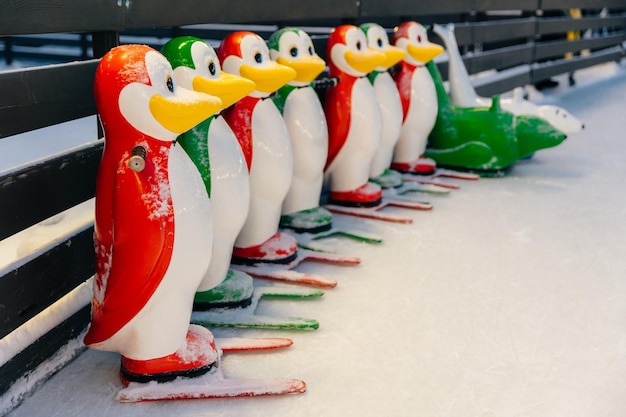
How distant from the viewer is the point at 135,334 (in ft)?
4.55

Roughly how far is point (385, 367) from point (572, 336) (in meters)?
0.47

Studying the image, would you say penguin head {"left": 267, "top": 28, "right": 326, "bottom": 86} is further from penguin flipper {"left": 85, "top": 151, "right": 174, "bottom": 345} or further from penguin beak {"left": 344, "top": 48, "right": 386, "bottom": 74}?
penguin flipper {"left": 85, "top": 151, "right": 174, "bottom": 345}

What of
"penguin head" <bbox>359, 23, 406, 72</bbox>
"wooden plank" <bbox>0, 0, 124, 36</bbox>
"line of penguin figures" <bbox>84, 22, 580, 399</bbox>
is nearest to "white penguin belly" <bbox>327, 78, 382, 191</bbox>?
"line of penguin figures" <bbox>84, 22, 580, 399</bbox>

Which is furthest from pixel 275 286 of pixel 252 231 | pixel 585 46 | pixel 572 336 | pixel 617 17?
pixel 617 17

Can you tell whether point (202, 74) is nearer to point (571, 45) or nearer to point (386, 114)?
point (386, 114)

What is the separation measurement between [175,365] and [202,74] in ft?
1.98

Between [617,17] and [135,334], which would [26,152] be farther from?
[617,17]

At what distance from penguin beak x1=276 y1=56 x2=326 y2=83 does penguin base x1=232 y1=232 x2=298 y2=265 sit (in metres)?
0.47

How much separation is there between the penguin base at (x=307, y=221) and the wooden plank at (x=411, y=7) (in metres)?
1.05

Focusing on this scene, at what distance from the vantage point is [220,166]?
1.64 metres

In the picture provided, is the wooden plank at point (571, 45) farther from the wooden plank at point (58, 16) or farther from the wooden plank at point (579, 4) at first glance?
the wooden plank at point (58, 16)

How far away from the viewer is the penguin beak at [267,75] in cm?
183

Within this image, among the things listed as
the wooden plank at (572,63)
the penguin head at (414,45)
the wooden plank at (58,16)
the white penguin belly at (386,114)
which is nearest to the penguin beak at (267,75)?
the wooden plank at (58,16)

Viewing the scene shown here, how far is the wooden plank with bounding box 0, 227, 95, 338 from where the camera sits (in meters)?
1.38
